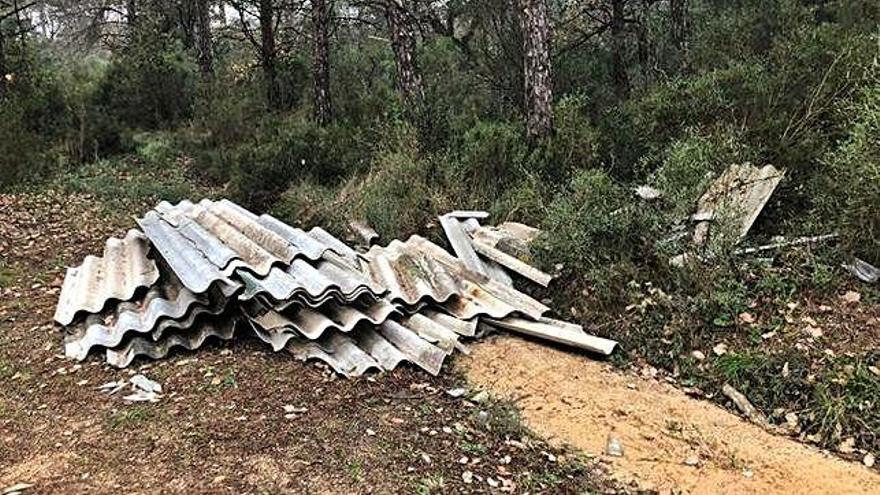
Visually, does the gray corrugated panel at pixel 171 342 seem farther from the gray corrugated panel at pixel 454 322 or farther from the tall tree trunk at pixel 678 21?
the tall tree trunk at pixel 678 21

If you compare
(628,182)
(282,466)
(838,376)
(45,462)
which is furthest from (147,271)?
(838,376)

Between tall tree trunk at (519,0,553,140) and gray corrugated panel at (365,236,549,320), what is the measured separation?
94.3 inches

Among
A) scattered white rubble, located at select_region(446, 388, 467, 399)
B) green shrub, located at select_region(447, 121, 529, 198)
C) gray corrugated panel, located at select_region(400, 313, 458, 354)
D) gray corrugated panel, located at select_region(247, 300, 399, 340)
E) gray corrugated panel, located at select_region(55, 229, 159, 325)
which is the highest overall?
green shrub, located at select_region(447, 121, 529, 198)

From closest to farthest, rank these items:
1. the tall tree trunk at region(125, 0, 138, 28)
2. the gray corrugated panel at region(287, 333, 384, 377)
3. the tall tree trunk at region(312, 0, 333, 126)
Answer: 1. the gray corrugated panel at region(287, 333, 384, 377)
2. the tall tree trunk at region(312, 0, 333, 126)
3. the tall tree trunk at region(125, 0, 138, 28)

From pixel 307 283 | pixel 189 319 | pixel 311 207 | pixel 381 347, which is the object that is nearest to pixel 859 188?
pixel 381 347

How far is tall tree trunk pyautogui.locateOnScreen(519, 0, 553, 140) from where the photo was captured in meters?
7.51

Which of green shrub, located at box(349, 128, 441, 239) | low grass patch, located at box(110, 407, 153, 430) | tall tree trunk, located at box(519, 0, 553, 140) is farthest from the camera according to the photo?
tall tree trunk, located at box(519, 0, 553, 140)

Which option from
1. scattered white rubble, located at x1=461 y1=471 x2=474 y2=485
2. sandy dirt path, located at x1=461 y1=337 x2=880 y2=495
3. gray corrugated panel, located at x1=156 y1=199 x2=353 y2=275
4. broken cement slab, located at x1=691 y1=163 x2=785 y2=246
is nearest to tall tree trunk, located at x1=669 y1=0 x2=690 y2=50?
broken cement slab, located at x1=691 y1=163 x2=785 y2=246

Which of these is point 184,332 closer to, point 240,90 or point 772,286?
point 772,286

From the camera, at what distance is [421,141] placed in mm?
8141

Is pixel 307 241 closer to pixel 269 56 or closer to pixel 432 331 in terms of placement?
pixel 432 331

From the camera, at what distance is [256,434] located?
3.86 m

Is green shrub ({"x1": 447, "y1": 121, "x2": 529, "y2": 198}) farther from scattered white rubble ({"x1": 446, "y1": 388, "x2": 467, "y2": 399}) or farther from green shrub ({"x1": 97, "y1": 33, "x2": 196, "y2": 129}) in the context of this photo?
green shrub ({"x1": 97, "y1": 33, "x2": 196, "y2": 129})

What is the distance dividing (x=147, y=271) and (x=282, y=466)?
284 cm
